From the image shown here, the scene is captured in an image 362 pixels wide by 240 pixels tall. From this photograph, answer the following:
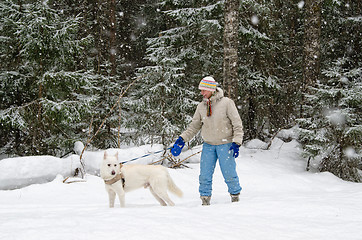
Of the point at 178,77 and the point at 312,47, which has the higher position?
the point at 312,47

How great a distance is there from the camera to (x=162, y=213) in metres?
3.89

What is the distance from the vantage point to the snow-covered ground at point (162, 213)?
9.83 ft

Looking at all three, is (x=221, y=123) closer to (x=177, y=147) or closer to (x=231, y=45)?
(x=177, y=147)

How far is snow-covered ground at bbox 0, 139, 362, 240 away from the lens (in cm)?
300

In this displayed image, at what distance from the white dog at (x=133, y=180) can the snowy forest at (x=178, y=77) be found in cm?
398

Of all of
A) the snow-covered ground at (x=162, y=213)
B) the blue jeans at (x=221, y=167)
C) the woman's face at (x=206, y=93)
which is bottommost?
the snow-covered ground at (x=162, y=213)

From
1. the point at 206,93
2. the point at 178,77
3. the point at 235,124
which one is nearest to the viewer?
the point at 235,124

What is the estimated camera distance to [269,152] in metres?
11.1

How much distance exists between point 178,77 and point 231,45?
277 centimetres

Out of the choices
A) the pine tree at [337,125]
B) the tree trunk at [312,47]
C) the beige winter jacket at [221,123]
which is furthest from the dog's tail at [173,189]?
the tree trunk at [312,47]

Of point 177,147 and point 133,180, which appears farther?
point 177,147

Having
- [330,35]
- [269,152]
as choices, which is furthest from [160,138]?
[330,35]

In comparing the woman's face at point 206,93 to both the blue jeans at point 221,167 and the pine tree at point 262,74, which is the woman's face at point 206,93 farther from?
the pine tree at point 262,74

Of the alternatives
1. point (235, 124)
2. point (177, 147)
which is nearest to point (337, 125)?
point (235, 124)
